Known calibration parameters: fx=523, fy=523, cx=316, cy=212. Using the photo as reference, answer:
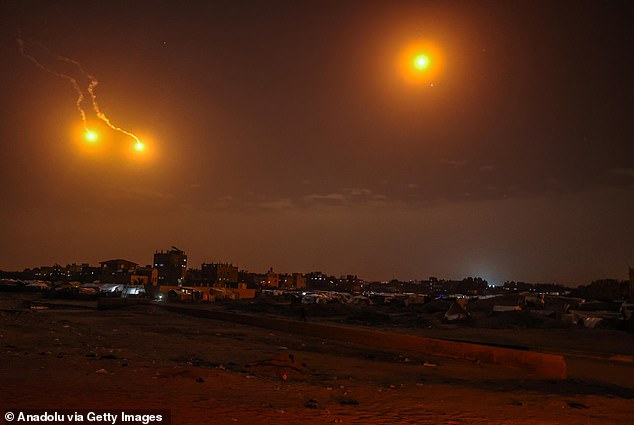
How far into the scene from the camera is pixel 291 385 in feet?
35.9

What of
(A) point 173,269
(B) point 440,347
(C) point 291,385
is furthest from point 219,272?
(C) point 291,385

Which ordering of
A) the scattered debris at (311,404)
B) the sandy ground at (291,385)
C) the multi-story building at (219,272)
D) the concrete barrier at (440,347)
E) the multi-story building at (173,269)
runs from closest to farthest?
the sandy ground at (291,385) < the scattered debris at (311,404) < the concrete barrier at (440,347) < the multi-story building at (173,269) < the multi-story building at (219,272)

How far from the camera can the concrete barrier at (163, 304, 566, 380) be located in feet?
48.3

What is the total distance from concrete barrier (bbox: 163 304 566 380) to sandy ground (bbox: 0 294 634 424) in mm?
523

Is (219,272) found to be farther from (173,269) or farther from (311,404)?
(311,404)

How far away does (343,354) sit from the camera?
18.0 metres

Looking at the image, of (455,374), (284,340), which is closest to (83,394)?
(455,374)

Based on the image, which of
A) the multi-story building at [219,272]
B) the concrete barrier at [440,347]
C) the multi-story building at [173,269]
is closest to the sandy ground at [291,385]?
the concrete barrier at [440,347]

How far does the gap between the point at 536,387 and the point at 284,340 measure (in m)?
11.9

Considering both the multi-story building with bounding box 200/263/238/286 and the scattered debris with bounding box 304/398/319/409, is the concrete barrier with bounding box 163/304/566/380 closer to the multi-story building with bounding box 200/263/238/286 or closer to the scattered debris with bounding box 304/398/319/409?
the scattered debris with bounding box 304/398/319/409

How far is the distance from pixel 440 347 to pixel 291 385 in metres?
9.18

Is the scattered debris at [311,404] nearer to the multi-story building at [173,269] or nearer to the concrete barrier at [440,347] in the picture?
the concrete barrier at [440,347]

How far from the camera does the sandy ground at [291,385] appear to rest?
26.8 feet

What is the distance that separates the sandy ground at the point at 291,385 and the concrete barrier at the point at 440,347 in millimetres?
523
